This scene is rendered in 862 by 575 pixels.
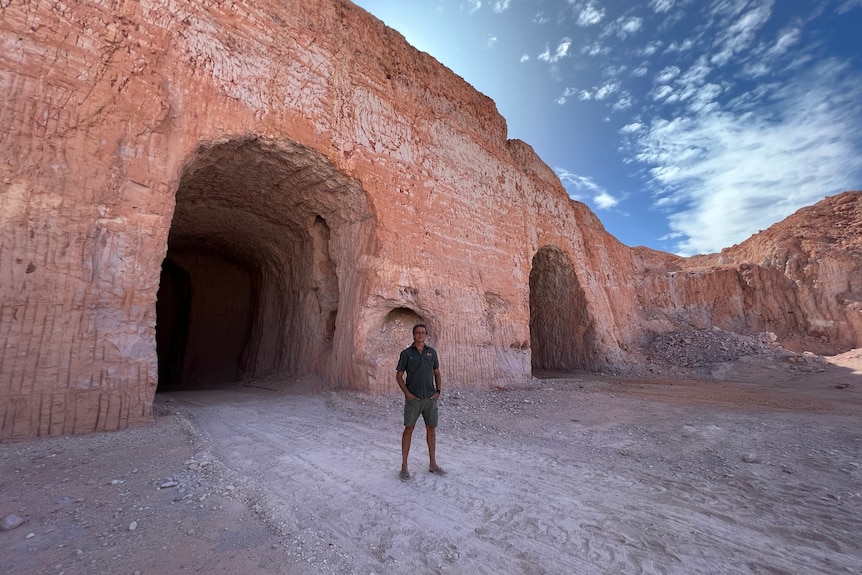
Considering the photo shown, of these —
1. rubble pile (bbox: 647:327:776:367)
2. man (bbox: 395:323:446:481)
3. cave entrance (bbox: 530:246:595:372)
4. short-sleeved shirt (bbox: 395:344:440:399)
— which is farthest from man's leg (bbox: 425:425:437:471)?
rubble pile (bbox: 647:327:776:367)

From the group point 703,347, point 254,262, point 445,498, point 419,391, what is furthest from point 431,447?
point 703,347

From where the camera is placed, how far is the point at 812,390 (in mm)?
10109

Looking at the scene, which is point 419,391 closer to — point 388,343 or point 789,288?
point 388,343

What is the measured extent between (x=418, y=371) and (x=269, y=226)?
945 cm

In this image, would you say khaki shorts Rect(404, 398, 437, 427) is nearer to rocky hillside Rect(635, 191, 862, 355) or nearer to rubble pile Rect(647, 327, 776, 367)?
rubble pile Rect(647, 327, 776, 367)

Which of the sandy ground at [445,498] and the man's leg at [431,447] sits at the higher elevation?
the man's leg at [431,447]

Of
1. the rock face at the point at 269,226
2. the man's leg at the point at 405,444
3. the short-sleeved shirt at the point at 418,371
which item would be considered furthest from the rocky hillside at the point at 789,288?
the man's leg at the point at 405,444

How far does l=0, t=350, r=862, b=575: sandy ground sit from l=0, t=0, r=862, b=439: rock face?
213 cm

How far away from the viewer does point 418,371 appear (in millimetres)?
3912

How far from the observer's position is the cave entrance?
53.1 feet

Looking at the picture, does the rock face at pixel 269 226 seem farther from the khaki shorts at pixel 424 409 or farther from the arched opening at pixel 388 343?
the khaki shorts at pixel 424 409

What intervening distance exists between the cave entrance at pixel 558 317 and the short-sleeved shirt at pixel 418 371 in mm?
12936

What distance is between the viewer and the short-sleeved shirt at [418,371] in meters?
3.89

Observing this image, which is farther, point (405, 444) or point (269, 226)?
point (269, 226)
